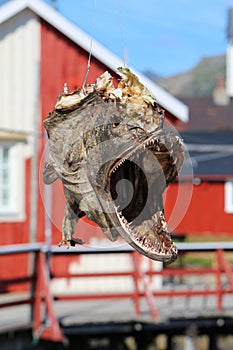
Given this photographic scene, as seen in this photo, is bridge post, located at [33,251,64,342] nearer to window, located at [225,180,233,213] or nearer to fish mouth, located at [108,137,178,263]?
fish mouth, located at [108,137,178,263]

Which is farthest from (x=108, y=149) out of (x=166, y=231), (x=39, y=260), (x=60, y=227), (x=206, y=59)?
(x=206, y=59)

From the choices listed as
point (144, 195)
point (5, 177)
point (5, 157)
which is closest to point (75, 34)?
point (5, 157)

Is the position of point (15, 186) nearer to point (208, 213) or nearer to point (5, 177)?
point (5, 177)

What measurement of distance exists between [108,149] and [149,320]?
8.52 m

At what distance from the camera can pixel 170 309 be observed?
11.5 metres

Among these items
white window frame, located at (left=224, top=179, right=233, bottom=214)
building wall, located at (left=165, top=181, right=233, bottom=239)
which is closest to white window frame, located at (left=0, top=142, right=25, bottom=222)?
building wall, located at (left=165, top=181, right=233, bottom=239)

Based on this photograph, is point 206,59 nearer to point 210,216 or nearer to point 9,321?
point 210,216

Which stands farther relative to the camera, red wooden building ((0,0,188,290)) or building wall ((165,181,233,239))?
building wall ((165,181,233,239))

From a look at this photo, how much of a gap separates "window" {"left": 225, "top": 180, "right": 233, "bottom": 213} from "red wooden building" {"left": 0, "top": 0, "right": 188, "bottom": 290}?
441 inches

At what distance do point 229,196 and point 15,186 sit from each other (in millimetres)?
11934

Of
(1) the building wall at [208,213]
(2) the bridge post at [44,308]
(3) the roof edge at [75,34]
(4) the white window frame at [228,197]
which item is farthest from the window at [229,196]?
(2) the bridge post at [44,308]

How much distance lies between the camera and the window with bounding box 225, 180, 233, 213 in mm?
24094

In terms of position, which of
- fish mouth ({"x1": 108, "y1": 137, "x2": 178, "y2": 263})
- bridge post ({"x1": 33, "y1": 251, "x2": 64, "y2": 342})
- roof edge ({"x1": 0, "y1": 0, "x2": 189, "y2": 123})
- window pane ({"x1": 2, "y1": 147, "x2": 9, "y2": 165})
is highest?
roof edge ({"x1": 0, "y1": 0, "x2": 189, "y2": 123})

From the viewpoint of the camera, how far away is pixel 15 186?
12977 millimetres
